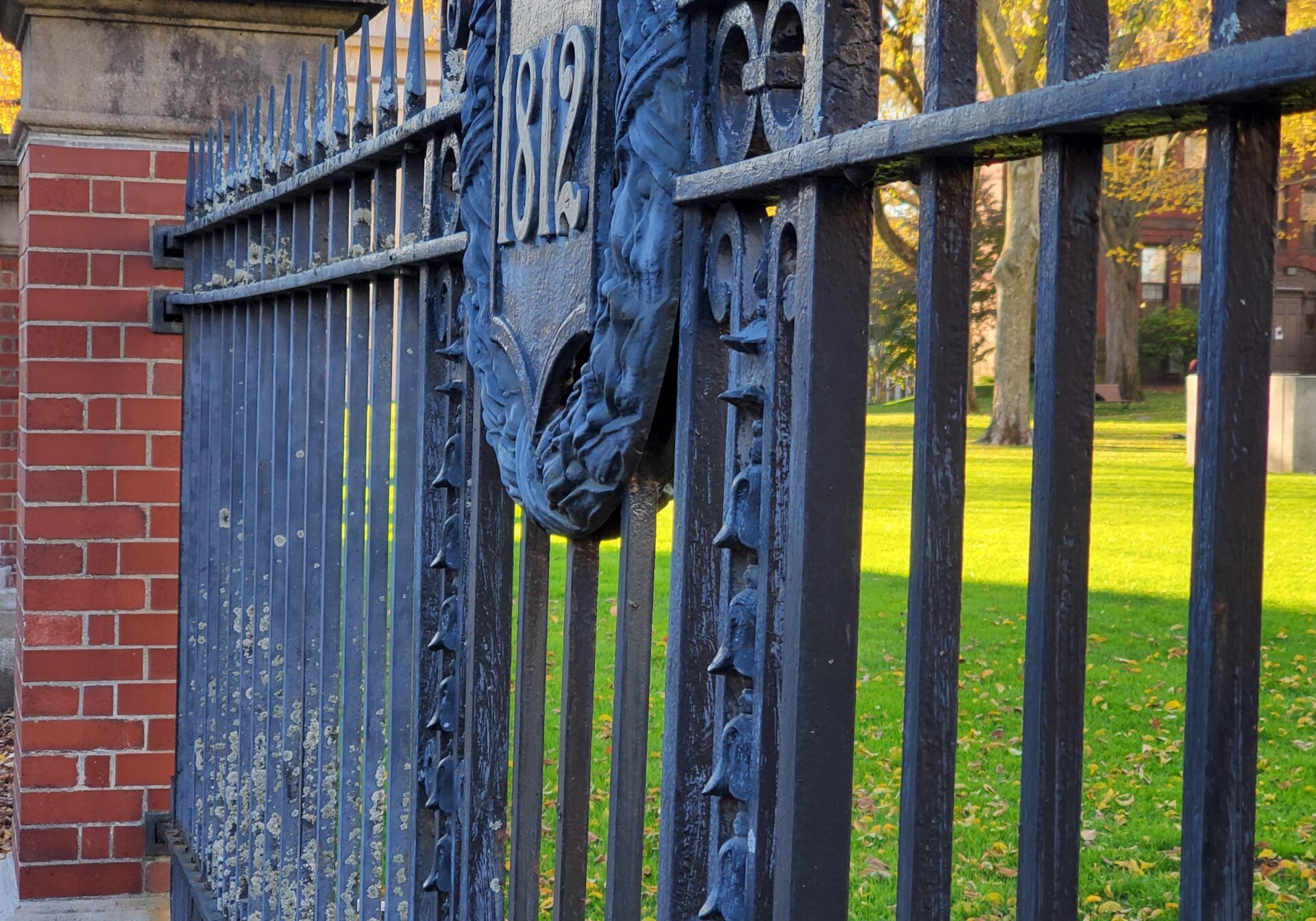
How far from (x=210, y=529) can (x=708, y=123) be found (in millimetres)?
2683

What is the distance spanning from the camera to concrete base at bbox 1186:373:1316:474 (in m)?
15.2

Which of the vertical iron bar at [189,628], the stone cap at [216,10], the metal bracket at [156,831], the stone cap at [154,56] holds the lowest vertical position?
the metal bracket at [156,831]

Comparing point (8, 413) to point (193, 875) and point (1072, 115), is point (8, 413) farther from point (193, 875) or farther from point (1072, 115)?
point (1072, 115)

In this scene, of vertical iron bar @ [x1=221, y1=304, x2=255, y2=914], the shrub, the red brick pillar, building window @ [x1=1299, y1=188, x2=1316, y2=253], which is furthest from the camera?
the shrub

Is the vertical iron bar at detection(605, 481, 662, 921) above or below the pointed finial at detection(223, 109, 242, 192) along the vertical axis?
below

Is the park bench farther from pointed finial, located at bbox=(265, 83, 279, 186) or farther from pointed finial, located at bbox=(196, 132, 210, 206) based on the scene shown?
pointed finial, located at bbox=(265, 83, 279, 186)

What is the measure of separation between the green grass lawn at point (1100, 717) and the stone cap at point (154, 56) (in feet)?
9.28

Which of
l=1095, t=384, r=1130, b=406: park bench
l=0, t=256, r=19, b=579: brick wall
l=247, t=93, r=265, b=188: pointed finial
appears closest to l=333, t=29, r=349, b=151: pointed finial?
l=247, t=93, r=265, b=188: pointed finial

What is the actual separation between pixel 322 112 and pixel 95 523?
6.92 ft

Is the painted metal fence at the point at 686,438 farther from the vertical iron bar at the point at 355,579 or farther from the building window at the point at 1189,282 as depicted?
the building window at the point at 1189,282

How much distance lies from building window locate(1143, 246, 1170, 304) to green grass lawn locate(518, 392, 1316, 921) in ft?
95.4

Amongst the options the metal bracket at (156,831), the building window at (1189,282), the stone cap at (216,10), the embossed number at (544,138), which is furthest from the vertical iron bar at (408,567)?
the building window at (1189,282)

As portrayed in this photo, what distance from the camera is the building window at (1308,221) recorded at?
34.2 m

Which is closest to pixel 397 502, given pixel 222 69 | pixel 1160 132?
pixel 1160 132
